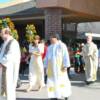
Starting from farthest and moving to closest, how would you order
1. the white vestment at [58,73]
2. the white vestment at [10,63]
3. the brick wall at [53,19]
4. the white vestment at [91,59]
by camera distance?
1. the brick wall at [53,19]
2. the white vestment at [91,59]
3. the white vestment at [58,73]
4. the white vestment at [10,63]

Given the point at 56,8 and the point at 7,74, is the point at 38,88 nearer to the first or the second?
the point at 7,74

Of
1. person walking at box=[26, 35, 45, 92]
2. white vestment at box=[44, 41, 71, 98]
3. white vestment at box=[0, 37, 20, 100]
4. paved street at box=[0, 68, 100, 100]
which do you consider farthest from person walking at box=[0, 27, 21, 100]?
person walking at box=[26, 35, 45, 92]

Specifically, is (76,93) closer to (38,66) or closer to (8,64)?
(38,66)

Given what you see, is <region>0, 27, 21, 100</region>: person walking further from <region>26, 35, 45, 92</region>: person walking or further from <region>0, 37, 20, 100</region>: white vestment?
<region>26, 35, 45, 92</region>: person walking

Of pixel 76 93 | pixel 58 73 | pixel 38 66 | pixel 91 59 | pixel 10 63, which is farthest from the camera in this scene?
pixel 91 59

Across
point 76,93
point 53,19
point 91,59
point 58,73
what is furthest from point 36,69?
point 53,19

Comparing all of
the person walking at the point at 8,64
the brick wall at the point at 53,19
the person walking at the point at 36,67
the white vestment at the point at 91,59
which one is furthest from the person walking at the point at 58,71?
the brick wall at the point at 53,19

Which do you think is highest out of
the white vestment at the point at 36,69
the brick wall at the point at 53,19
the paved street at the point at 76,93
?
the brick wall at the point at 53,19

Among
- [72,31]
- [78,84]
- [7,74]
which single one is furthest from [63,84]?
[72,31]

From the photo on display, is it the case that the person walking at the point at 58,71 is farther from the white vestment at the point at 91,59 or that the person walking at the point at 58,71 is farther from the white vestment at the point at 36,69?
the white vestment at the point at 91,59

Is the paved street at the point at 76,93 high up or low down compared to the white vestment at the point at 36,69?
down

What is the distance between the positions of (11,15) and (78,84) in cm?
1303

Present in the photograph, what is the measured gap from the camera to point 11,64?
10062 mm

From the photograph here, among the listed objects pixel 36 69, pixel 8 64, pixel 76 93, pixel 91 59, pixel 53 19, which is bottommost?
pixel 76 93
